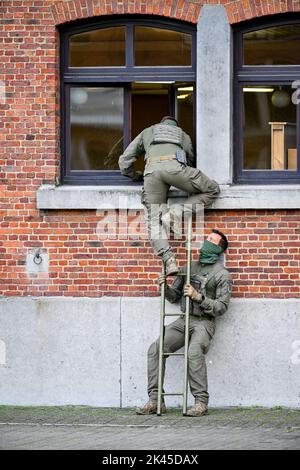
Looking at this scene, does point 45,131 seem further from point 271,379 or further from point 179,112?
point 271,379

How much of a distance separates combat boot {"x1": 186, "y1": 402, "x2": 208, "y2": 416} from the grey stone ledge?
7.05 feet

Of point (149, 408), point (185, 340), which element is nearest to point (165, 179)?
point (185, 340)

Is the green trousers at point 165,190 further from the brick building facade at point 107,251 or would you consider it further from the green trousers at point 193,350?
the green trousers at point 193,350

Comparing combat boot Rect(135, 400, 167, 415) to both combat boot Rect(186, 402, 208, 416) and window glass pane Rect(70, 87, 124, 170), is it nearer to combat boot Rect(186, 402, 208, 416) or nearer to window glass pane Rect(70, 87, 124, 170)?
combat boot Rect(186, 402, 208, 416)

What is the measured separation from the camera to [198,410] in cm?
1223

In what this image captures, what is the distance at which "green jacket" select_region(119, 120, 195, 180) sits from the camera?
12797 mm

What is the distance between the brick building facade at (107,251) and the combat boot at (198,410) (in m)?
0.55

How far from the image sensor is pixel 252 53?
13195mm

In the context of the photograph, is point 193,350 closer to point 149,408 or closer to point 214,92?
point 149,408

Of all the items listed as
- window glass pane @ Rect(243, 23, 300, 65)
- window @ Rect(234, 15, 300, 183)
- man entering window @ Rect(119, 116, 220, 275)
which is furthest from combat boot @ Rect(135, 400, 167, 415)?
window glass pane @ Rect(243, 23, 300, 65)

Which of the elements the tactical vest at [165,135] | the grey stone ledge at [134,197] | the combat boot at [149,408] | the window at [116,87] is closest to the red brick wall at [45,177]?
the grey stone ledge at [134,197]
